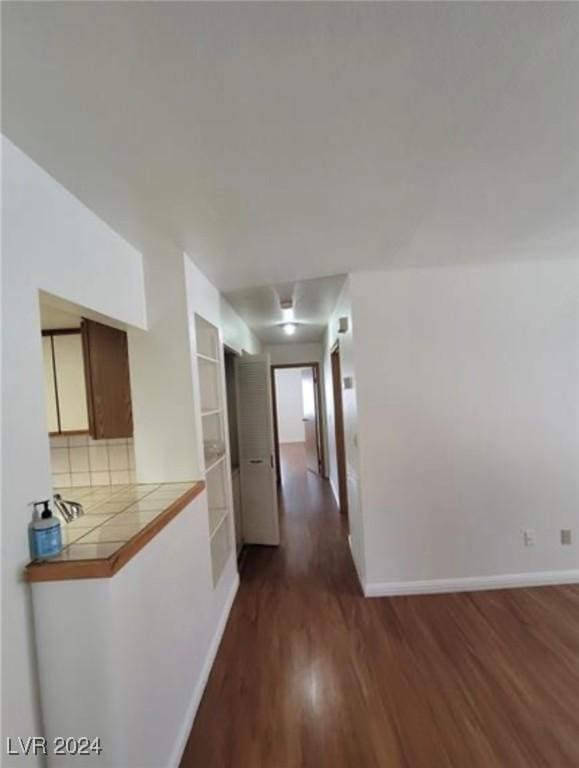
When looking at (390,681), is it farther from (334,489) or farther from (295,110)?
(334,489)

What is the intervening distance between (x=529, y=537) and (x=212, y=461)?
2.41m

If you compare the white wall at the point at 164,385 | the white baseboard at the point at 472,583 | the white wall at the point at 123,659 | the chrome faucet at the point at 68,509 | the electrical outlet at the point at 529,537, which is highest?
the white wall at the point at 164,385

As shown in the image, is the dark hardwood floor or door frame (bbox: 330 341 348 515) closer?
the dark hardwood floor

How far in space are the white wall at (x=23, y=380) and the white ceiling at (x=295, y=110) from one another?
0.14 m

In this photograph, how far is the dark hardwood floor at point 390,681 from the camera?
5.00 ft

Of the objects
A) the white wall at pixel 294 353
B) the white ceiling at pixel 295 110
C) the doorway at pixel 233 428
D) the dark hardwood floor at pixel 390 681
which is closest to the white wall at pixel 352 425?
the dark hardwood floor at pixel 390 681

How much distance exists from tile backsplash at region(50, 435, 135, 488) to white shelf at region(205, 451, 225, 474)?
0.48 metres

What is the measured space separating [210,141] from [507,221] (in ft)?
5.49

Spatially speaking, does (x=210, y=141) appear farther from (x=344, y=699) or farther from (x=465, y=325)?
(x=344, y=699)

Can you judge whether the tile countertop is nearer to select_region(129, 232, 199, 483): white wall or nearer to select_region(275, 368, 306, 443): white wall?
select_region(129, 232, 199, 483): white wall

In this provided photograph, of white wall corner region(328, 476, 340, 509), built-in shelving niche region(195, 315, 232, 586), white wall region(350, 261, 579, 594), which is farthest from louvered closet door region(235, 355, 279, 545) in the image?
white wall corner region(328, 476, 340, 509)

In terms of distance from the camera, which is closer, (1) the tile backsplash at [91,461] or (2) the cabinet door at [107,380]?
(2) the cabinet door at [107,380]

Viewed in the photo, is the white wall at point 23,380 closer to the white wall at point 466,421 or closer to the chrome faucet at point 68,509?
the chrome faucet at point 68,509

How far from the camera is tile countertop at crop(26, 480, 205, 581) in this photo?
114 centimetres
